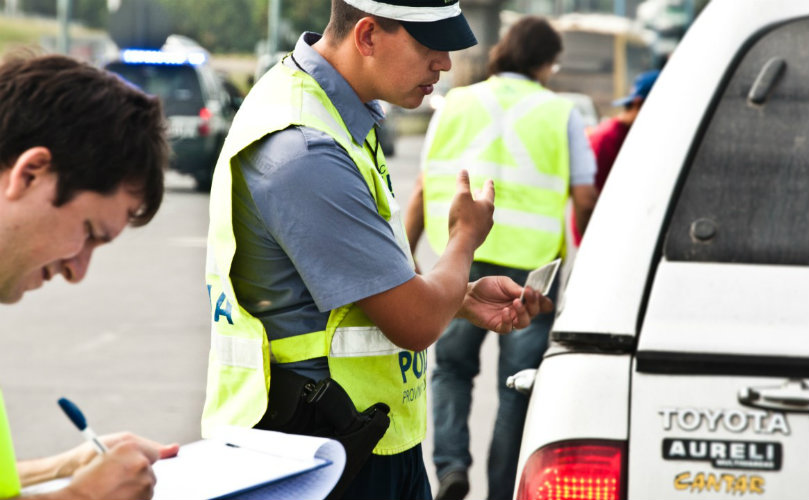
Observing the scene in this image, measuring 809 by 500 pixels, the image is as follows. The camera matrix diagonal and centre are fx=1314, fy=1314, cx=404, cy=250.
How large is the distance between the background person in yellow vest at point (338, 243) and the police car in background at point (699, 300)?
309 millimetres

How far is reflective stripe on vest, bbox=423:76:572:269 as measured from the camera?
16.5 ft

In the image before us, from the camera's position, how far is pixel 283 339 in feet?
8.34

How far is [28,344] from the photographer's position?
8953 mm

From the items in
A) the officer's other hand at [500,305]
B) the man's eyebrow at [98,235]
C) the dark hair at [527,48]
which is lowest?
the officer's other hand at [500,305]

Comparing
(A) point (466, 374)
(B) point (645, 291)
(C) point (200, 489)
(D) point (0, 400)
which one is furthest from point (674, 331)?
(A) point (466, 374)

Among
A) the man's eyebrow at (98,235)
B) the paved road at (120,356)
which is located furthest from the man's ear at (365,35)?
the paved road at (120,356)

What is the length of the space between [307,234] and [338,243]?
0.06 m

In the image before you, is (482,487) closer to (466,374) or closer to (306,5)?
(466,374)

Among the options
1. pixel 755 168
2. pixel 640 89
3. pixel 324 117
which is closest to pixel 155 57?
pixel 640 89

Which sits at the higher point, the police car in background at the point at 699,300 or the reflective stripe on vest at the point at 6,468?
the police car in background at the point at 699,300

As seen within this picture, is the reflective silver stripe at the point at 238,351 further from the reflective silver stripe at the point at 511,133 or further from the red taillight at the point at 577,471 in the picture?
the reflective silver stripe at the point at 511,133

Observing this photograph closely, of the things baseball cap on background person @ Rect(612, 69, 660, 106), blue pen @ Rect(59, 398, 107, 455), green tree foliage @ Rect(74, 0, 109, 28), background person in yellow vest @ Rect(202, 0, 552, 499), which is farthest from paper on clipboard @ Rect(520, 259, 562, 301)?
green tree foliage @ Rect(74, 0, 109, 28)

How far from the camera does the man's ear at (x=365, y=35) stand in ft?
8.50

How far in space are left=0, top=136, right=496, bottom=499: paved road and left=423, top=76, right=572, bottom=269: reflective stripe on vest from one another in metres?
1.14
